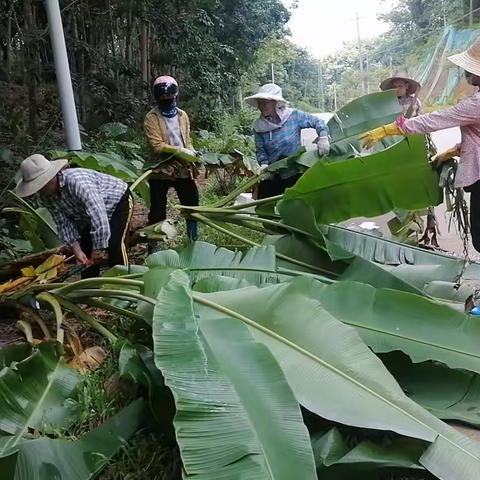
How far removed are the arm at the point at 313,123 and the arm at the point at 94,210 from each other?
1712mm

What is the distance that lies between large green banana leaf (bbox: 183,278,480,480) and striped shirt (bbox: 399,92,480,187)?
167 centimetres

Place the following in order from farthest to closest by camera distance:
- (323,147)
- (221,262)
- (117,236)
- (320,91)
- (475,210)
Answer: (320,91)
(323,147)
(117,236)
(475,210)
(221,262)

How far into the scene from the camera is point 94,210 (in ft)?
11.7

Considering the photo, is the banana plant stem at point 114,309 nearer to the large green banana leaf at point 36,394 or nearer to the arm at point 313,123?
the large green banana leaf at point 36,394

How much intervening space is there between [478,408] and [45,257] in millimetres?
2766

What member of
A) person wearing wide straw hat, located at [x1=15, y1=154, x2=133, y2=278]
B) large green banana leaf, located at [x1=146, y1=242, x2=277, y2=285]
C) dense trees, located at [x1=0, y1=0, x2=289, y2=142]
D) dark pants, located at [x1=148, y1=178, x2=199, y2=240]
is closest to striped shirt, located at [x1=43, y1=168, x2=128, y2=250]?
person wearing wide straw hat, located at [x1=15, y1=154, x2=133, y2=278]

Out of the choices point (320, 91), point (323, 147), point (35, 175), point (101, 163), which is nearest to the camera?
point (35, 175)

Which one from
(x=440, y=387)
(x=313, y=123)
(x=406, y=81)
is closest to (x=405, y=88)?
(x=406, y=81)

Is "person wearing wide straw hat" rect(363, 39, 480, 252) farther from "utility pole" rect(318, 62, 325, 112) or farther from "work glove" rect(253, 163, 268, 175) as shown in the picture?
"utility pole" rect(318, 62, 325, 112)

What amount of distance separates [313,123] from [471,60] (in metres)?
1.52

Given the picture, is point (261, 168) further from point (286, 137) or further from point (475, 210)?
point (475, 210)

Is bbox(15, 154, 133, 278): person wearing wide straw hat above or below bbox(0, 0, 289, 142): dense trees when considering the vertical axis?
below

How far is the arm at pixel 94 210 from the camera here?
3.56 m

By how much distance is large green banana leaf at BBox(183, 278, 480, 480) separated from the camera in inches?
68.4
